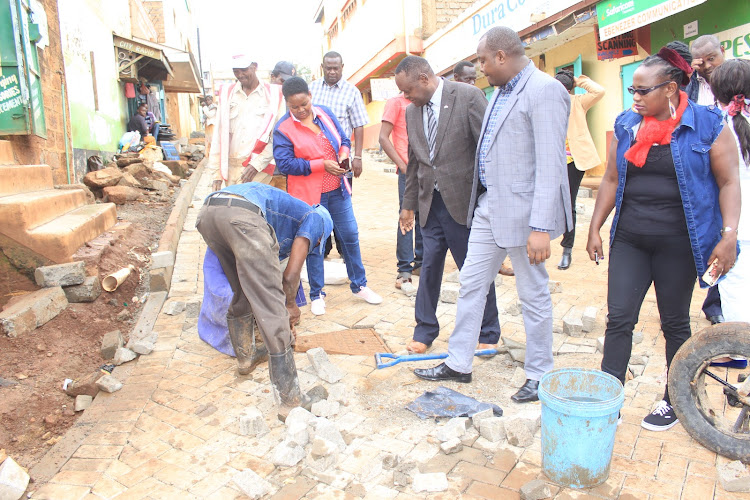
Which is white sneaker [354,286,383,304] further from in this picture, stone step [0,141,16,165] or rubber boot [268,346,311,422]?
stone step [0,141,16,165]

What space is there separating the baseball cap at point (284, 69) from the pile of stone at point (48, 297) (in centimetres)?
273

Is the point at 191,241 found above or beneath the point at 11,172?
beneath

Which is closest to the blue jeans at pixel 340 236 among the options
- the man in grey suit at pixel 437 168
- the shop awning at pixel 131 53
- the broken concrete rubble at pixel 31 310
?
the man in grey suit at pixel 437 168

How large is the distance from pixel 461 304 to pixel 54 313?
138 inches

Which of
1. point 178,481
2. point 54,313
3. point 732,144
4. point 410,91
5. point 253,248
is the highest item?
point 410,91

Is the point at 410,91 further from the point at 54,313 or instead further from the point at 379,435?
the point at 54,313

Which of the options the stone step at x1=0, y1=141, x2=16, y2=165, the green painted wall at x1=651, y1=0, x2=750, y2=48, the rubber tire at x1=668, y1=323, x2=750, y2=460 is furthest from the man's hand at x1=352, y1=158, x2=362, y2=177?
the green painted wall at x1=651, y1=0, x2=750, y2=48

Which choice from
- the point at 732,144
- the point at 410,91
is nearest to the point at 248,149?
the point at 410,91

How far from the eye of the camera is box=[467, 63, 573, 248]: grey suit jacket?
297 centimetres

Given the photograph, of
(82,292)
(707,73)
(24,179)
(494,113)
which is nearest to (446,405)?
(494,113)

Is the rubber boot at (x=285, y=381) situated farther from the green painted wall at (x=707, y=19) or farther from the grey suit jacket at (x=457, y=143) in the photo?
the green painted wall at (x=707, y=19)

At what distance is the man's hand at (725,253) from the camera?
2.65 m

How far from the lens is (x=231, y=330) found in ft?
12.6

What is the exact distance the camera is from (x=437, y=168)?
3.74 m
